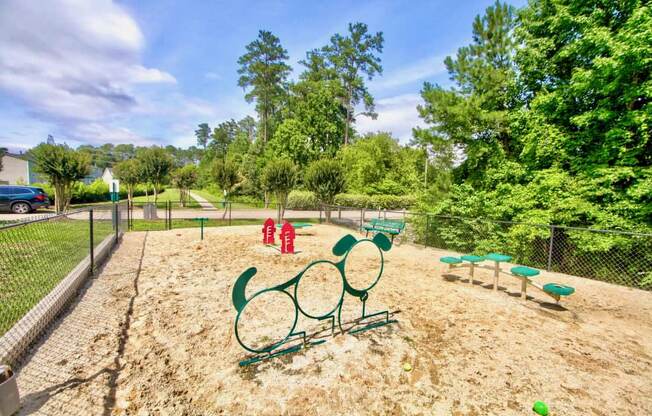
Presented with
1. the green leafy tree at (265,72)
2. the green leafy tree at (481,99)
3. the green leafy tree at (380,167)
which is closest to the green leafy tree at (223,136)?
the green leafy tree at (265,72)

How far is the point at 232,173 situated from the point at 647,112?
25.9 meters

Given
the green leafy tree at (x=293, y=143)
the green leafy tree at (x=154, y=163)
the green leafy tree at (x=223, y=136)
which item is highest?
the green leafy tree at (x=223, y=136)

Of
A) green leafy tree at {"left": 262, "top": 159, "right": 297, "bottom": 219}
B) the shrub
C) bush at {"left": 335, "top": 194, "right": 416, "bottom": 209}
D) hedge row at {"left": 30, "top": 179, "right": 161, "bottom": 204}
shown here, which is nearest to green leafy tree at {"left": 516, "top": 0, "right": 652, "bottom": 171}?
the shrub

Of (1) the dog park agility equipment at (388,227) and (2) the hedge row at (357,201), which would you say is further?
(2) the hedge row at (357,201)

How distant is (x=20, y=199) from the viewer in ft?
51.4

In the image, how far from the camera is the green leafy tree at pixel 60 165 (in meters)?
15.0

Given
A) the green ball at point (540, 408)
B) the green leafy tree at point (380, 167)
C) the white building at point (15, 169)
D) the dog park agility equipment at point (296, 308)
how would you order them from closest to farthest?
the green ball at point (540, 408) < the dog park agility equipment at point (296, 308) < the green leafy tree at point (380, 167) < the white building at point (15, 169)

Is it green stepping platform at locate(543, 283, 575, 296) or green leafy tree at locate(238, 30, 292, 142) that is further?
green leafy tree at locate(238, 30, 292, 142)

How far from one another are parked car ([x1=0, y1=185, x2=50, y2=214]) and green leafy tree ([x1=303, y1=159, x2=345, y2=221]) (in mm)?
15861

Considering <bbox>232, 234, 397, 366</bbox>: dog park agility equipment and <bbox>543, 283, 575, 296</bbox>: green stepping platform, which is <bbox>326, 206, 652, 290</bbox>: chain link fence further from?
<bbox>232, 234, 397, 366</bbox>: dog park agility equipment

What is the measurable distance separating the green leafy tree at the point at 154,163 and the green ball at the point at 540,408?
26.5m

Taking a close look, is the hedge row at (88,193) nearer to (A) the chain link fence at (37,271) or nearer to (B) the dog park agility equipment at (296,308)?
(A) the chain link fence at (37,271)

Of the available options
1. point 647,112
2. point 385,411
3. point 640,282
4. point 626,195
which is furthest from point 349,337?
point 647,112

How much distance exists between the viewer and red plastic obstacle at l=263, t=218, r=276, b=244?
31.4 ft
